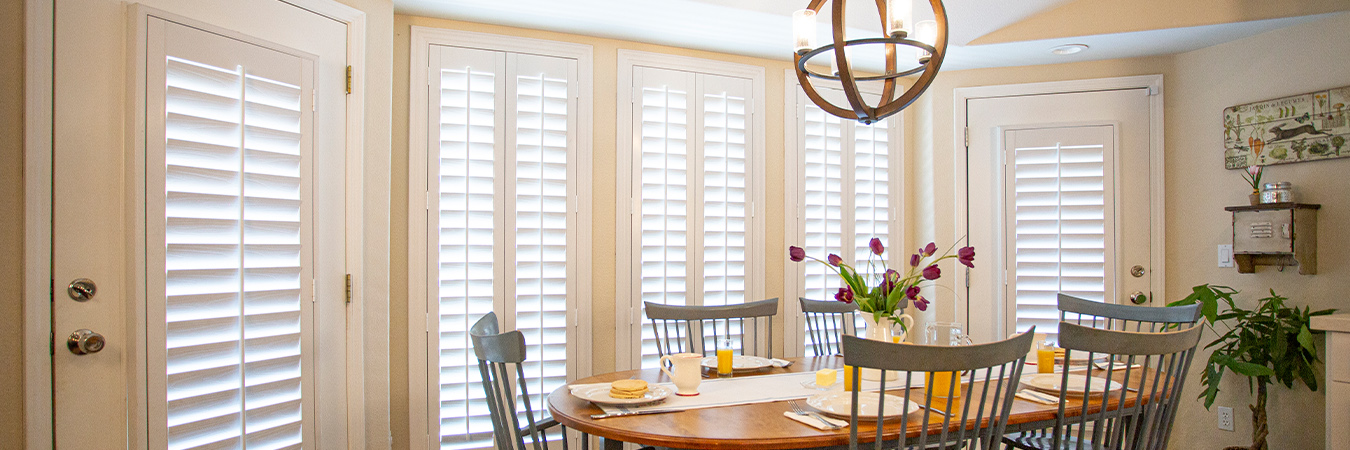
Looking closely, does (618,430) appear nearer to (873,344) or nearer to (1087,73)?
(873,344)

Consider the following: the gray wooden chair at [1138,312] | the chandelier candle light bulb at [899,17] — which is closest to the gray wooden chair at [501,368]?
the chandelier candle light bulb at [899,17]

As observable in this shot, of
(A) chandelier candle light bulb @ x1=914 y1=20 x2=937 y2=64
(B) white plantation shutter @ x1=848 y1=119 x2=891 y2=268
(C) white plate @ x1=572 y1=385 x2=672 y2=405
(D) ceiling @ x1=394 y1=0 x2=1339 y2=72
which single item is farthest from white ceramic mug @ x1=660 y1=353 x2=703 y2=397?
(B) white plantation shutter @ x1=848 y1=119 x2=891 y2=268

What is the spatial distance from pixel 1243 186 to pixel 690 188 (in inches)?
95.4

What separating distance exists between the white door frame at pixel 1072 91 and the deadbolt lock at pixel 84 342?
11.3 ft

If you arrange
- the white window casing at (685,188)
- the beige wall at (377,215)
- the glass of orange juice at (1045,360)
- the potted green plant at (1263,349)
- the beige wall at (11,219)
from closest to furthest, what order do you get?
the beige wall at (11,219) < the glass of orange juice at (1045,360) < the beige wall at (377,215) < the potted green plant at (1263,349) < the white window casing at (685,188)

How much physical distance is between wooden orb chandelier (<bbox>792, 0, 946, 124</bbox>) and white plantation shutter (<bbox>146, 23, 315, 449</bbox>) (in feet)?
5.11

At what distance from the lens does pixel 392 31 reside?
105 inches

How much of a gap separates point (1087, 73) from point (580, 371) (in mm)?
2834

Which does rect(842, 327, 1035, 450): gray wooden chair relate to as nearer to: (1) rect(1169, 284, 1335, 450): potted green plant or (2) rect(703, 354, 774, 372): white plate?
(2) rect(703, 354, 774, 372): white plate

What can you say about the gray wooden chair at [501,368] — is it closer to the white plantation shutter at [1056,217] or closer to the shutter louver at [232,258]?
the shutter louver at [232,258]

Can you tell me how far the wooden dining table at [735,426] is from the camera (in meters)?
1.61

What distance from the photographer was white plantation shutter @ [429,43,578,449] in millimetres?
2889

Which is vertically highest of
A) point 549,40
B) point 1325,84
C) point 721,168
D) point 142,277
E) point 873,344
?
point 549,40

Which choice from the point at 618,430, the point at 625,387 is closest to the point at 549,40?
the point at 625,387
